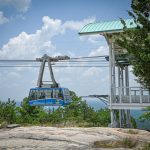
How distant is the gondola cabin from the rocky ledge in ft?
63.9

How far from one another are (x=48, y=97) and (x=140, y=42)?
23.0m

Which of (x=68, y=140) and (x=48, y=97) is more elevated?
(x=48, y=97)

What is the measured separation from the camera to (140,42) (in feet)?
45.8

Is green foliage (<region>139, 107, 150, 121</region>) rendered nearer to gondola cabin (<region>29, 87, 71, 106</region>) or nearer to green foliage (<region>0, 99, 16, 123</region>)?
green foliage (<region>0, 99, 16, 123</region>)

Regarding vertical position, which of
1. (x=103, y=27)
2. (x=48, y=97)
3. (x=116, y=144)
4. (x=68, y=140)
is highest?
(x=103, y=27)

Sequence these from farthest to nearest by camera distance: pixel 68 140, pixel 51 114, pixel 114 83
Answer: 1. pixel 51 114
2. pixel 114 83
3. pixel 68 140

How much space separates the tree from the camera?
13.5 meters

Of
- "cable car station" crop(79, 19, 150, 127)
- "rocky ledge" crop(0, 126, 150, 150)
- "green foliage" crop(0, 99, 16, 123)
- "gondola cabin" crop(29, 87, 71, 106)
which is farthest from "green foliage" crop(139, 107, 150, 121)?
"gondola cabin" crop(29, 87, 71, 106)

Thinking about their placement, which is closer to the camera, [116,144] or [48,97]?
[116,144]

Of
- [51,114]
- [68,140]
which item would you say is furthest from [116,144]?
[51,114]

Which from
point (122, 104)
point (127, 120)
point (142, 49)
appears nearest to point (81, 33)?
point (122, 104)

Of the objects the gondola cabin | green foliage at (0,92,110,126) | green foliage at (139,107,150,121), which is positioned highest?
the gondola cabin

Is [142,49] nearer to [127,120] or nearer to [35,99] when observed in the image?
[127,120]

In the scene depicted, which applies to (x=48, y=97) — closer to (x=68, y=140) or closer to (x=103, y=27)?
(x=103, y=27)
